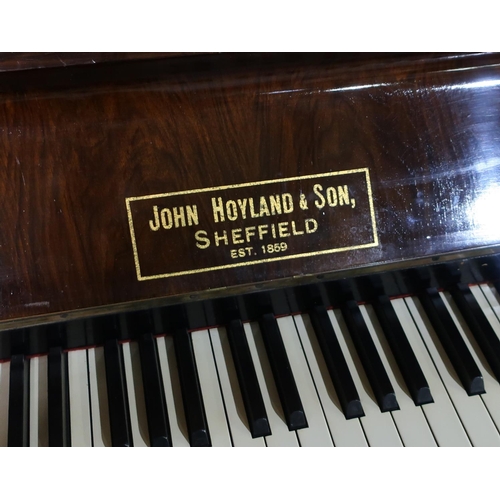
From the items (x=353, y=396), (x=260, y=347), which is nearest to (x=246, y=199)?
(x=260, y=347)

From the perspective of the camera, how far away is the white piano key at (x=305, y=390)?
1416 millimetres

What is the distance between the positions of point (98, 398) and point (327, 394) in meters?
0.53

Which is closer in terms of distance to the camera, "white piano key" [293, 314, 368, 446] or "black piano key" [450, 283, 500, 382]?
"white piano key" [293, 314, 368, 446]

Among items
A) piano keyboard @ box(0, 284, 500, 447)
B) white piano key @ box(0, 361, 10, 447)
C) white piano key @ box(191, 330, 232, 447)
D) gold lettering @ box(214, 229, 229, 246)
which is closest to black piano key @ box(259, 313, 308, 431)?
piano keyboard @ box(0, 284, 500, 447)

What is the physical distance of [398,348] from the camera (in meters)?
1.52

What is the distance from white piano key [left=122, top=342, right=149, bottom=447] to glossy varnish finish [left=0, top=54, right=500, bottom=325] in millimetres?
164

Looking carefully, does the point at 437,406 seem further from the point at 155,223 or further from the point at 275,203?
Answer: the point at 155,223

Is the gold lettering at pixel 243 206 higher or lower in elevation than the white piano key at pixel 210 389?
higher

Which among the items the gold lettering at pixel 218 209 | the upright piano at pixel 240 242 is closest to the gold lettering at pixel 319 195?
the upright piano at pixel 240 242

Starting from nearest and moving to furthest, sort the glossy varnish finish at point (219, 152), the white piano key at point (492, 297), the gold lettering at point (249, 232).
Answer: the glossy varnish finish at point (219, 152)
the gold lettering at point (249, 232)
the white piano key at point (492, 297)

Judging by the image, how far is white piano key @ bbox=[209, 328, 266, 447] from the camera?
4.61 ft

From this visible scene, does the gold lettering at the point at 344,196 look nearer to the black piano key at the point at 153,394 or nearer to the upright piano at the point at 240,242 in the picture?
the upright piano at the point at 240,242

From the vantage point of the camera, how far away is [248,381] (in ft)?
4.77

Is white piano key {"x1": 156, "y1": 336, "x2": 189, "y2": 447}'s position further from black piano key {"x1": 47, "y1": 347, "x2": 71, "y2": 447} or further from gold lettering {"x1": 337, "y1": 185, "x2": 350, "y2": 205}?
gold lettering {"x1": 337, "y1": 185, "x2": 350, "y2": 205}
